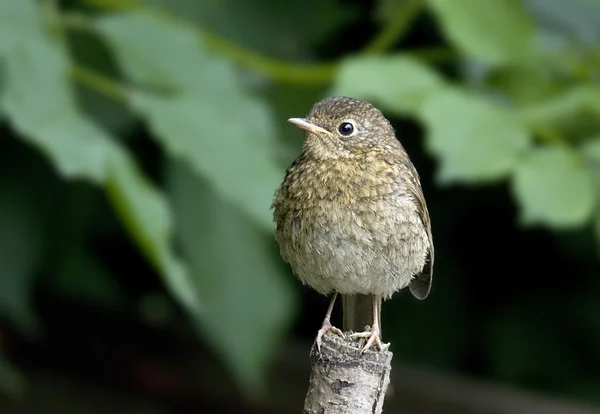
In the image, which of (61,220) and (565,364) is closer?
(61,220)

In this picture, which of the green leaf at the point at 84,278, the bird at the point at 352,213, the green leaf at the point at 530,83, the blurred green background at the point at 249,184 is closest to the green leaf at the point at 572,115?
the blurred green background at the point at 249,184

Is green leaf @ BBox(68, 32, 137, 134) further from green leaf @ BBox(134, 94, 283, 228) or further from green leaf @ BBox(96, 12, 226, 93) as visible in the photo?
green leaf @ BBox(134, 94, 283, 228)

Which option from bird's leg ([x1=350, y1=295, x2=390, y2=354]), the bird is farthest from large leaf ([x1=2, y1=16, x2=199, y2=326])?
bird's leg ([x1=350, y1=295, x2=390, y2=354])

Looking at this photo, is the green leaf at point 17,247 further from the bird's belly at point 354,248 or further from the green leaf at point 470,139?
→ the bird's belly at point 354,248

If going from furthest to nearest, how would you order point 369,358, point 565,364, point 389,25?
1. point 565,364
2. point 389,25
3. point 369,358

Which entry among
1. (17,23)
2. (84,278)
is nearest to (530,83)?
(17,23)

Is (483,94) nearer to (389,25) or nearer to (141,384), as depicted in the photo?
(389,25)

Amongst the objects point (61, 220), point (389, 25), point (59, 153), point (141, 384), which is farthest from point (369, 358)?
point (141, 384)
